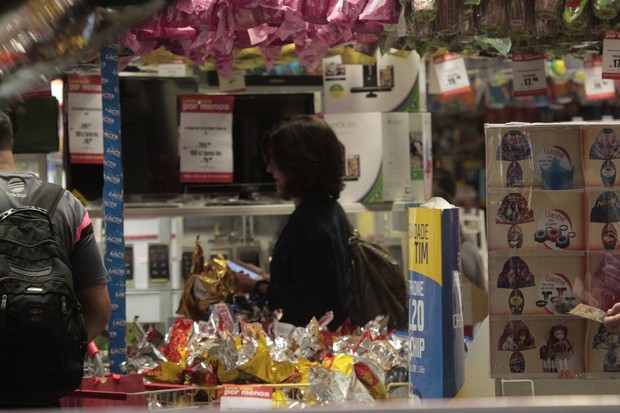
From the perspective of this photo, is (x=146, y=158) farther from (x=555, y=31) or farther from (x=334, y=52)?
(x=555, y=31)

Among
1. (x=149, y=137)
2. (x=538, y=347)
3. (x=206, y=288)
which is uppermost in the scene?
(x=149, y=137)

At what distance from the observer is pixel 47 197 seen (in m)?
2.98

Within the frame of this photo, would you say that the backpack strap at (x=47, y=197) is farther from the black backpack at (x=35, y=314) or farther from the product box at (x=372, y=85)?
the product box at (x=372, y=85)

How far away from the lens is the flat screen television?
518cm

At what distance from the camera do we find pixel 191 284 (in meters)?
4.37

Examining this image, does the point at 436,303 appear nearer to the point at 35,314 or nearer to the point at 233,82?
the point at 35,314

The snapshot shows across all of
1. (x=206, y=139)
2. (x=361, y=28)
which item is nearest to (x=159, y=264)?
(x=206, y=139)

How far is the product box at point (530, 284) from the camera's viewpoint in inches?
118

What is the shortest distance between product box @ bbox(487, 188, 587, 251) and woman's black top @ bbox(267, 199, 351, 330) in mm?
1335

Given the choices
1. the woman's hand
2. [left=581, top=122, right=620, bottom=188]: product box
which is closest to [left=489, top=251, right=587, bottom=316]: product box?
the woman's hand

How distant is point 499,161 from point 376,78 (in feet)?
7.75

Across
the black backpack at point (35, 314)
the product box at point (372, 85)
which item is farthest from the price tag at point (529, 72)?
the black backpack at point (35, 314)

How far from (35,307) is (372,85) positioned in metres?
2.91

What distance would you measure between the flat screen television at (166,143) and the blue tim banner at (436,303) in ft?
8.14
